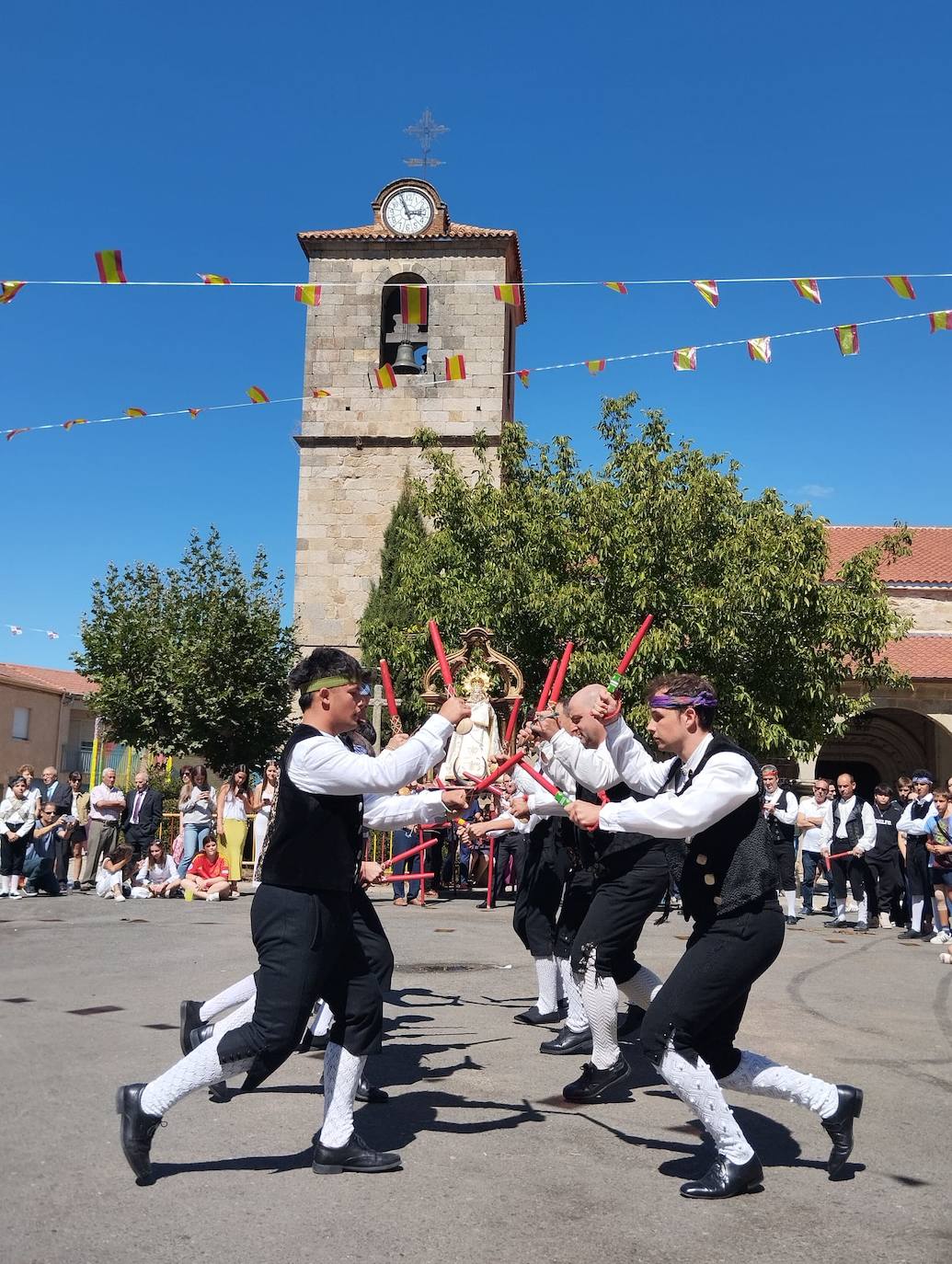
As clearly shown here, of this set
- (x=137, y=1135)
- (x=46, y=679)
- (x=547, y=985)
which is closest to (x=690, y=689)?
(x=137, y=1135)

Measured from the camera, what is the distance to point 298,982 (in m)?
4.21

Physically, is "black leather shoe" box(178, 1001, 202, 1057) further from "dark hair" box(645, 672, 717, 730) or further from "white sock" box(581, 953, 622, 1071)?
"dark hair" box(645, 672, 717, 730)

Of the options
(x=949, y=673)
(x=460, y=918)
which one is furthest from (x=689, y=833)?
(x=949, y=673)

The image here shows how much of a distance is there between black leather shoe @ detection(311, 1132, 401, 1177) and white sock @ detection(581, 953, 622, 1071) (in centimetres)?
145

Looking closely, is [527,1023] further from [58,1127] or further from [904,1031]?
[58,1127]

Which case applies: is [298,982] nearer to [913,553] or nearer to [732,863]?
[732,863]

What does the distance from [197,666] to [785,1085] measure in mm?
25404

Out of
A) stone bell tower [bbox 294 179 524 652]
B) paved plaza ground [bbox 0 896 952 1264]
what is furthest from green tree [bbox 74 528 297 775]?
paved plaza ground [bbox 0 896 952 1264]

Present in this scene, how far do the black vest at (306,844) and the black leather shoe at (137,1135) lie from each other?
89 centimetres

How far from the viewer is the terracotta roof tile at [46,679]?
1797 inches

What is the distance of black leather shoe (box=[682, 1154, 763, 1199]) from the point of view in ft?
13.4

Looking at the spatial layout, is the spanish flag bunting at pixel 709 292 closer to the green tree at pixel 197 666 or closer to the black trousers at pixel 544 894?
the black trousers at pixel 544 894

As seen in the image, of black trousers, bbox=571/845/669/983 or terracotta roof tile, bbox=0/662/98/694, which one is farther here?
terracotta roof tile, bbox=0/662/98/694

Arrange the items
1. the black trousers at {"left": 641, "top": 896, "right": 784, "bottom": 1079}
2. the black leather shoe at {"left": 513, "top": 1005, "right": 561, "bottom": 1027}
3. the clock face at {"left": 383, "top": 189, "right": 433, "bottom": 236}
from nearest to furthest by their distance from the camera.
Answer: the black trousers at {"left": 641, "top": 896, "right": 784, "bottom": 1079}, the black leather shoe at {"left": 513, "top": 1005, "right": 561, "bottom": 1027}, the clock face at {"left": 383, "top": 189, "right": 433, "bottom": 236}
